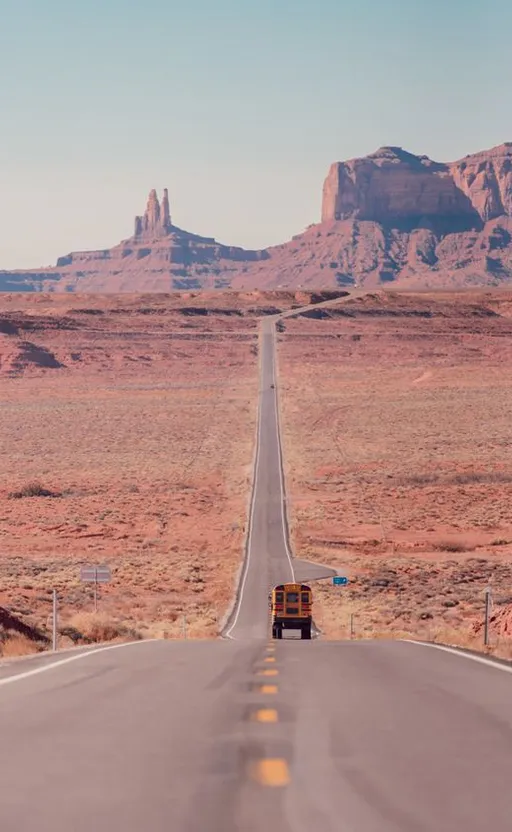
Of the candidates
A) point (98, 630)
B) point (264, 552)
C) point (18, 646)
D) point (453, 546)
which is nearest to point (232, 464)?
point (264, 552)

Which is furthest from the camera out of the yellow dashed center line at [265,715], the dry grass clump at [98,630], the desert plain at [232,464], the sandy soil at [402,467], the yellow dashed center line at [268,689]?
the sandy soil at [402,467]

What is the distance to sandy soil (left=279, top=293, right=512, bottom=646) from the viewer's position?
41156 mm

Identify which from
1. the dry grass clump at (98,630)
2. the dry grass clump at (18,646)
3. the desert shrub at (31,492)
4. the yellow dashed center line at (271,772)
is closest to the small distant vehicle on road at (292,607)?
the dry grass clump at (98,630)

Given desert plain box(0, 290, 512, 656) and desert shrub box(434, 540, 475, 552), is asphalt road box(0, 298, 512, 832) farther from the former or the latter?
desert shrub box(434, 540, 475, 552)

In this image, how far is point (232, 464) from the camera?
8306 centimetres

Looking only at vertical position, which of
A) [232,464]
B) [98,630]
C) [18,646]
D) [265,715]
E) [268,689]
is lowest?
[232,464]

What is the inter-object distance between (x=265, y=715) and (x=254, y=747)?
1.40m

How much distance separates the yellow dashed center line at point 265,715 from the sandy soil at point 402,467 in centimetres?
1413

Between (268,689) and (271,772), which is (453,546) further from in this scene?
(271,772)

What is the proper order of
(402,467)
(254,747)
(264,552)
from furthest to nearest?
(402,467) < (264,552) < (254,747)

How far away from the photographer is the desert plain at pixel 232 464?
3997 cm

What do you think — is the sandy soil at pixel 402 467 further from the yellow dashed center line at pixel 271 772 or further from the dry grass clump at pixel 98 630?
the yellow dashed center line at pixel 271 772

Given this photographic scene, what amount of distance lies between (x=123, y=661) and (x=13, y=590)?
25.5 meters

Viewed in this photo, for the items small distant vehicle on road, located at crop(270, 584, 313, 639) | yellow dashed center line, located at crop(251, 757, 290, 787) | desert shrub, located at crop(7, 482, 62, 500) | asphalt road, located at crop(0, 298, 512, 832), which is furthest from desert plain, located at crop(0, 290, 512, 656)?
yellow dashed center line, located at crop(251, 757, 290, 787)
